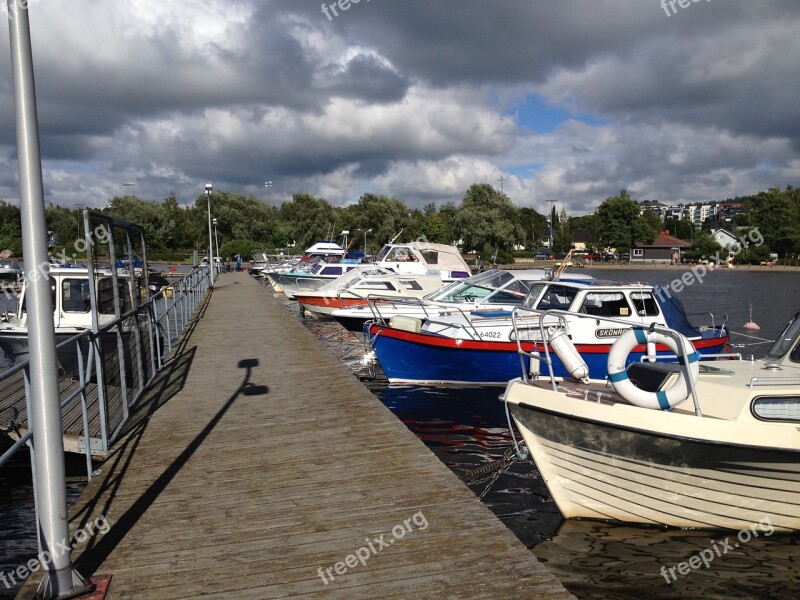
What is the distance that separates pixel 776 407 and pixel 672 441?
106 cm

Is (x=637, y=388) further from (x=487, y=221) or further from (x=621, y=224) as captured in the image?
(x=621, y=224)

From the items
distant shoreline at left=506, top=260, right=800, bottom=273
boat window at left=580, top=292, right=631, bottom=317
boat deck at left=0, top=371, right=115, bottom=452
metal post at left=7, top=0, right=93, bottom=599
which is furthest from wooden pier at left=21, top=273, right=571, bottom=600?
distant shoreline at left=506, top=260, right=800, bottom=273

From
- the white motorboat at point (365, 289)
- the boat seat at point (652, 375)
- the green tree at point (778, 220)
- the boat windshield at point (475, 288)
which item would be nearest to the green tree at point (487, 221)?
the green tree at point (778, 220)

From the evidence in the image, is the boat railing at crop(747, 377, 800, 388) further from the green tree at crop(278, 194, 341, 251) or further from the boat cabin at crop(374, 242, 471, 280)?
the green tree at crop(278, 194, 341, 251)

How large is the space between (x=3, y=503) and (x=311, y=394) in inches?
162

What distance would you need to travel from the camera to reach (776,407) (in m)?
6.67

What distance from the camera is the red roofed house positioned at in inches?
4518

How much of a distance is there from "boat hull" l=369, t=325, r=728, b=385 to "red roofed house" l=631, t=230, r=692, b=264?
10474 centimetres

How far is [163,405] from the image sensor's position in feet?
30.6

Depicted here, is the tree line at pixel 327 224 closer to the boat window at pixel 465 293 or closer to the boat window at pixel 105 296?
the boat window at pixel 465 293

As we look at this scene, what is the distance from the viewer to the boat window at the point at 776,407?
21.8 feet

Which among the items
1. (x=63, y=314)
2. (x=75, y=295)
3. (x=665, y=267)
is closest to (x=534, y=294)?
(x=75, y=295)

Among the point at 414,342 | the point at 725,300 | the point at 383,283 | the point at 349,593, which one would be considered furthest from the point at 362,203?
the point at 349,593

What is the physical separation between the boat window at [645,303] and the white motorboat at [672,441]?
236 inches
